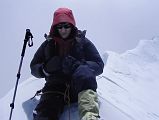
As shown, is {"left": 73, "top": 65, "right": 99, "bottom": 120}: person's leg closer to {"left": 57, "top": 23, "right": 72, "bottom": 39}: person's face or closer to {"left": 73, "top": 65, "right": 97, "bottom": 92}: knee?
{"left": 73, "top": 65, "right": 97, "bottom": 92}: knee

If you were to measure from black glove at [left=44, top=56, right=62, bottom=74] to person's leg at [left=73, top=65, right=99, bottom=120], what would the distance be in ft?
1.19

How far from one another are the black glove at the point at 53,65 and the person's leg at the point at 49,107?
31cm

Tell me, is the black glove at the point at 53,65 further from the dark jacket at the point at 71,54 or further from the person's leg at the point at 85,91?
the person's leg at the point at 85,91

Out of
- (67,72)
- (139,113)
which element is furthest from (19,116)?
(139,113)

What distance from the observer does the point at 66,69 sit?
402 cm

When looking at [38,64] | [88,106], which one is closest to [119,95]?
[38,64]

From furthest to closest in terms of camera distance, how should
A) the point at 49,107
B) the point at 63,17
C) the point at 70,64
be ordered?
the point at 63,17 → the point at 70,64 → the point at 49,107

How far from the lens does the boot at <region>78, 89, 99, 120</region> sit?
3356 millimetres

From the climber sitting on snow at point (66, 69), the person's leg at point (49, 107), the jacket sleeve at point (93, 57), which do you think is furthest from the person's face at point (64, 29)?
the person's leg at point (49, 107)

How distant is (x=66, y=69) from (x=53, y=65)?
0.18 m

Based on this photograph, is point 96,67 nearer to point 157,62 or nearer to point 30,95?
point 30,95

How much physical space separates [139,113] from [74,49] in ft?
5.61

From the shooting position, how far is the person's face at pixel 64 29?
172 inches

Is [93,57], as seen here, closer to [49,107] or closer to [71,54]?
[71,54]
